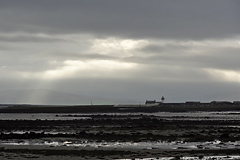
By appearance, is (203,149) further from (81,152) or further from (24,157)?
(24,157)

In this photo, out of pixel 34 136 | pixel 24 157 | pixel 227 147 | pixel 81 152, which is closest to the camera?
pixel 24 157

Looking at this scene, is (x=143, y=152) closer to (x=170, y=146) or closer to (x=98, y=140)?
A: (x=170, y=146)

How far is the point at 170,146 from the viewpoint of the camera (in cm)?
3659

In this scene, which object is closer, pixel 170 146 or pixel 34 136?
pixel 170 146

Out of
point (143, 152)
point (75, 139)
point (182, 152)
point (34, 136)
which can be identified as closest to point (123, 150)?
point (143, 152)

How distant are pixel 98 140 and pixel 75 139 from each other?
228cm

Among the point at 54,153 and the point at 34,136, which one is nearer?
the point at 54,153

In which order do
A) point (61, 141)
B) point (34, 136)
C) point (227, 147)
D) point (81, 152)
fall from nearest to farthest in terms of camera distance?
point (81, 152) < point (227, 147) < point (61, 141) < point (34, 136)

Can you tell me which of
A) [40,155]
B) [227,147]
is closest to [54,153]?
[40,155]

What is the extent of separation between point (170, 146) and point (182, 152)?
14.1 ft

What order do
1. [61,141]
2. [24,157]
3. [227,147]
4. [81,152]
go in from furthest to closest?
[61,141]
[227,147]
[81,152]
[24,157]

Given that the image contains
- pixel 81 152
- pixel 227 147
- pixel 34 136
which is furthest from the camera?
pixel 34 136

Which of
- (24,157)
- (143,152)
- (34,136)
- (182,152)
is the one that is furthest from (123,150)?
(34,136)

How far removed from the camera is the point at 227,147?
3559cm
